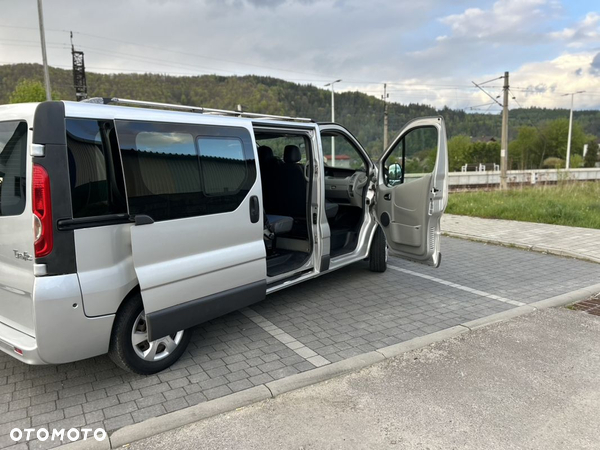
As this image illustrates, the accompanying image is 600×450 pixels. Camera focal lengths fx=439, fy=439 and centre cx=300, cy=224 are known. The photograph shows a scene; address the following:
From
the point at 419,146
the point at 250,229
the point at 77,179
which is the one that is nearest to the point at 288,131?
the point at 250,229

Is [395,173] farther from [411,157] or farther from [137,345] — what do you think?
[137,345]

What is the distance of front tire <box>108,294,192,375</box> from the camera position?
3.27 meters

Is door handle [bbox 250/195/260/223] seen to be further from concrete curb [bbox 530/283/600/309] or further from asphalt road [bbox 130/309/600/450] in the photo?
concrete curb [bbox 530/283/600/309]

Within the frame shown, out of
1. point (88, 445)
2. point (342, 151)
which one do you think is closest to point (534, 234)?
point (342, 151)

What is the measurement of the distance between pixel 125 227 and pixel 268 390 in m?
1.60

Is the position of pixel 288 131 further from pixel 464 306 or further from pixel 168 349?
pixel 464 306

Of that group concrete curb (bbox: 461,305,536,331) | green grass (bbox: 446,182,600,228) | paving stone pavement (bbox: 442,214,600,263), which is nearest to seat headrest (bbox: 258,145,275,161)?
concrete curb (bbox: 461,305,536,331)

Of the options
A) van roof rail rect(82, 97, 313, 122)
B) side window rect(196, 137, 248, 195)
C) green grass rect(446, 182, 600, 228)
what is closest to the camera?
van roof rail rect(82, 97, 313, 122)

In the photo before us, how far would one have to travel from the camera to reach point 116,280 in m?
3.15

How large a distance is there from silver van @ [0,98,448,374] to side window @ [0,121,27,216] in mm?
12

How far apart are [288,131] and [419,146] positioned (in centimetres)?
202

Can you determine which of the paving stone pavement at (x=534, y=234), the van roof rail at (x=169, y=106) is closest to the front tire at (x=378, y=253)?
the van roof rail at (x=169, y=106)

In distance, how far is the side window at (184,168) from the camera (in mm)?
3217

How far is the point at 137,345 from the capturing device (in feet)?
11.3
